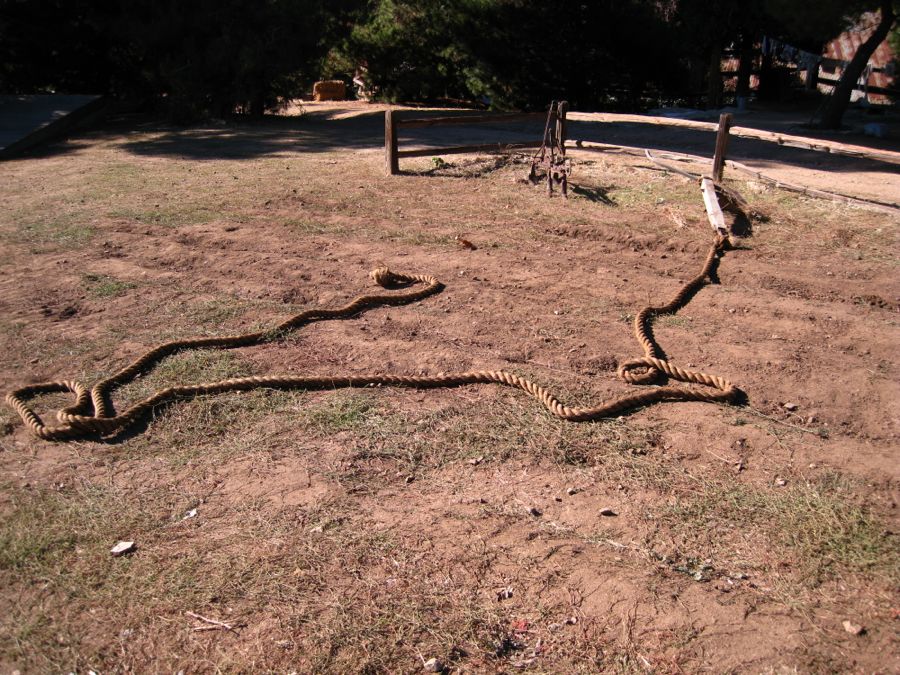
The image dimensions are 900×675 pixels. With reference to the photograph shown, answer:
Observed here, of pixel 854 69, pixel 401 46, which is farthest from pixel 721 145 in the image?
pixel 401 46

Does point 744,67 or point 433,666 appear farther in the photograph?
point 744,67

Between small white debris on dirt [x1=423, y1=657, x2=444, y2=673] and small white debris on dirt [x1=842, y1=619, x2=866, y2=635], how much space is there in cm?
145

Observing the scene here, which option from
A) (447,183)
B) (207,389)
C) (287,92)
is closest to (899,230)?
(447,183)

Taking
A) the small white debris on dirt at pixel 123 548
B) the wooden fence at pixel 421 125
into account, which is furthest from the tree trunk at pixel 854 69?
the small white debris on dirt at pixel 123 548

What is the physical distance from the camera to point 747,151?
1226 cm

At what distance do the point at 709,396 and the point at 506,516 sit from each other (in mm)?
1640

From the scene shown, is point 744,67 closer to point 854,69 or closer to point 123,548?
point 854,69

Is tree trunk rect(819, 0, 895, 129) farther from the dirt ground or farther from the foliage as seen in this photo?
the dirt ground

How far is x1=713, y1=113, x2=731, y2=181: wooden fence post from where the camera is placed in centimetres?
891

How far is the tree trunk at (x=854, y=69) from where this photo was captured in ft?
45.0

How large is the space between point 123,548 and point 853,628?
2814 mm

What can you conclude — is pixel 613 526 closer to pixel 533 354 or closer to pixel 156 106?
pixel 533 354

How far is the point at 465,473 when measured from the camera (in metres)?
3.71

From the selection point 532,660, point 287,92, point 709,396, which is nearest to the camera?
point 532,660
